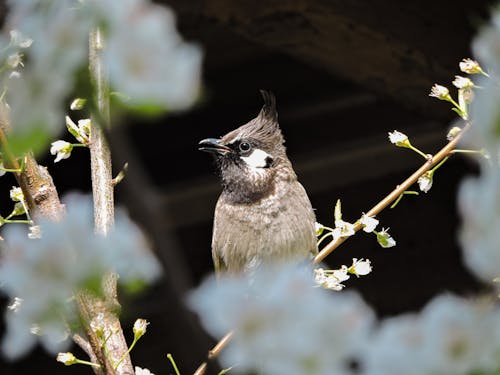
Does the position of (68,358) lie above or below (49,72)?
below

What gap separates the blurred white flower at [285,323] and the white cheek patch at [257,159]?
1338mm

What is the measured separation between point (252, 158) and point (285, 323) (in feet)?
4.49

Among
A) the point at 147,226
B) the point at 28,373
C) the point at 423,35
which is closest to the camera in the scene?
the point at 147,226

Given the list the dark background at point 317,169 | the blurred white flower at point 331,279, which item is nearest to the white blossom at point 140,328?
the blurred white flower at point 331,279

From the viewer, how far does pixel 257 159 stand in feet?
5.76

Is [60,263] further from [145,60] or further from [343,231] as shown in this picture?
[343,231]

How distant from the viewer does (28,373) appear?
2336mm

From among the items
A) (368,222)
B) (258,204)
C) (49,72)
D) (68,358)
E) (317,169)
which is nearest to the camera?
(49,72)

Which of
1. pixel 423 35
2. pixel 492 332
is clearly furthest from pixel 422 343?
pixel 423 35

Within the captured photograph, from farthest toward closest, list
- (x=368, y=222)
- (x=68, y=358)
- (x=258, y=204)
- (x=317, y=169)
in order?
(x=317, y=169), (x=258, y=204), (x=368, y=222), (x=68, y=358)

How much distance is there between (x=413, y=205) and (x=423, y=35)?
0.72 meters

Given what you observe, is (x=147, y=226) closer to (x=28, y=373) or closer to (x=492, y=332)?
(x=492, y=332)

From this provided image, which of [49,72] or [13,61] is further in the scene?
→ [13,61]

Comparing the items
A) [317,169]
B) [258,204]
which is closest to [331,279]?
[258,204]
